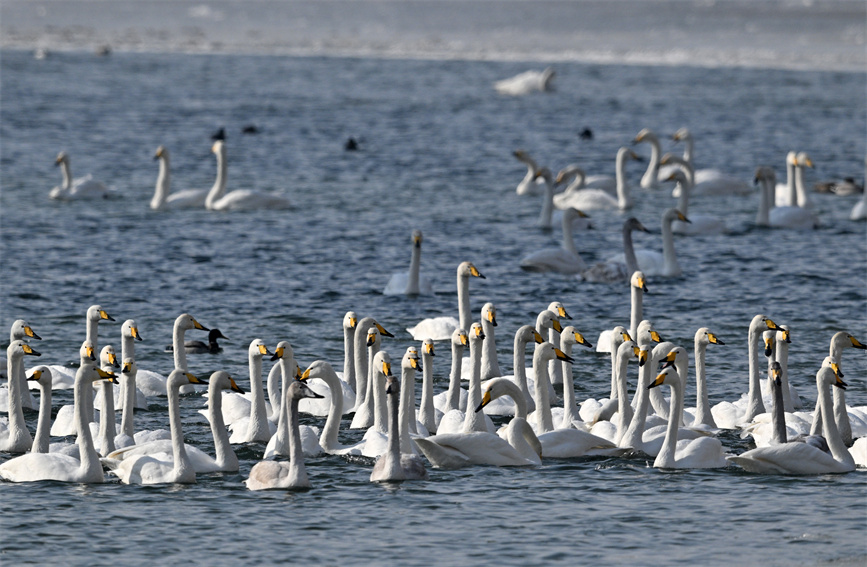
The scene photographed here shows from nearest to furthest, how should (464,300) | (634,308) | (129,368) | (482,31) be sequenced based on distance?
(129,368) → (634,308) → (464,300) → (482,31)

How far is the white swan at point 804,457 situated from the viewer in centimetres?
1162

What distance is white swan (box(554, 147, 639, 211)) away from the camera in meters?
26.8

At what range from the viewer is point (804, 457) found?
38.2 ft

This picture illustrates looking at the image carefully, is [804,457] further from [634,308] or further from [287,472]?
[634,308]

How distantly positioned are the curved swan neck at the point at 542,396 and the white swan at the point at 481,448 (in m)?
0.75

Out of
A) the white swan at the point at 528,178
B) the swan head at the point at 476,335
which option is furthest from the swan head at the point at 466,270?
the white swan at the point at 528,178

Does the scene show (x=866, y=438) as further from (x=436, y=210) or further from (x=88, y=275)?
(x=436, y=210)

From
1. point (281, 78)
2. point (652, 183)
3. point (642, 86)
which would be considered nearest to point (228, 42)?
point (281, 78)

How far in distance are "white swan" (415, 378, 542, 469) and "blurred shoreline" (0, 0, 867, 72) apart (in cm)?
4342

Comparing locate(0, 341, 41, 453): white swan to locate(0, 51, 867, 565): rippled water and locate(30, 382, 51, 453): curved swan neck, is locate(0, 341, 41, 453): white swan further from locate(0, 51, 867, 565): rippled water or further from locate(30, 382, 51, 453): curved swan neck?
locate(0, 51, 867, 565): rippled water

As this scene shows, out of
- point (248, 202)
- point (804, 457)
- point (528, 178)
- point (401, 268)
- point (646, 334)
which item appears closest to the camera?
point (804, 457)

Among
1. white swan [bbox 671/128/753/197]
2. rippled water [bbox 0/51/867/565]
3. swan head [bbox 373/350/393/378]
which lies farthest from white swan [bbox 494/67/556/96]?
swan head [bbox 373/350/393/378]

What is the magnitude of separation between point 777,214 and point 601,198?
339 cm

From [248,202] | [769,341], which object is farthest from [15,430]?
[248,202]
